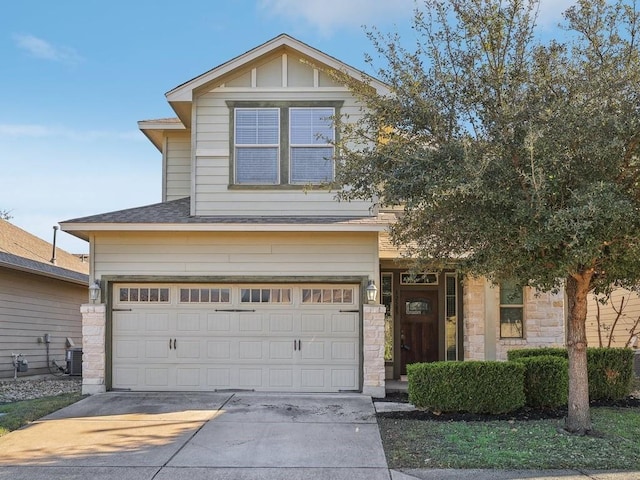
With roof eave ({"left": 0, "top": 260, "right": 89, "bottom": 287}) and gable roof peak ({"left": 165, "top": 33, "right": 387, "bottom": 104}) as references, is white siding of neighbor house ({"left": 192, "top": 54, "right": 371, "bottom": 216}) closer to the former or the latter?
gable roof peak ({"left": 165, "top": 33, "right": 387, "bottom": 104})

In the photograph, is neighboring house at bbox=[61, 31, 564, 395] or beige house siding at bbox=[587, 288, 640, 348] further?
beige house siding at bbox=[587, 288, 640, 348]

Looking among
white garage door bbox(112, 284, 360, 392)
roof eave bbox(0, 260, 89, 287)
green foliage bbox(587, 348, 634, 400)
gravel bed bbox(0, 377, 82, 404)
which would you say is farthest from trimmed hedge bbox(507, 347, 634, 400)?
roof eave bbox(0, 260, 89, 287)

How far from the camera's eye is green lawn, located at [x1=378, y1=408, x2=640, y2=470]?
722cm

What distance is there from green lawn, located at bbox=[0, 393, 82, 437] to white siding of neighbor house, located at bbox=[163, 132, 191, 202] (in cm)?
477

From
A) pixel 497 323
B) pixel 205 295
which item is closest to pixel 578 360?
pixel 497 323

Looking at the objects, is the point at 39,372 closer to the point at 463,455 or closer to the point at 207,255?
the point at 207,255

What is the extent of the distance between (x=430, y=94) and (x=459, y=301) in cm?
712

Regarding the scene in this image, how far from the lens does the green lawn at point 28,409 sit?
30.8ft

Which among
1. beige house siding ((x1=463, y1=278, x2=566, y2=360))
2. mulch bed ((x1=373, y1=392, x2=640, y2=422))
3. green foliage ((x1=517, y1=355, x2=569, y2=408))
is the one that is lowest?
mulch bed ((x1=373, y1=392, x2=640, y2=422))

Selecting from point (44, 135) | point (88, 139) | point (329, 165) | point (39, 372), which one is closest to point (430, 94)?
point (329, 165)

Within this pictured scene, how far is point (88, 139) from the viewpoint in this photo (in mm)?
21188

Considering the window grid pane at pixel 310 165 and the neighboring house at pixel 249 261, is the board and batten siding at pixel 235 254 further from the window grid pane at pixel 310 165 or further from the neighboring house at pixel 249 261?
the window grid pane at pixel 310 165

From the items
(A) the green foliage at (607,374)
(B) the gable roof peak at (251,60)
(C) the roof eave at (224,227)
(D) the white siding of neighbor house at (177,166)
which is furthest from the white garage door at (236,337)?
(A) the green foliage at (607,374)

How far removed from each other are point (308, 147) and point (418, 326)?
5065 mm
